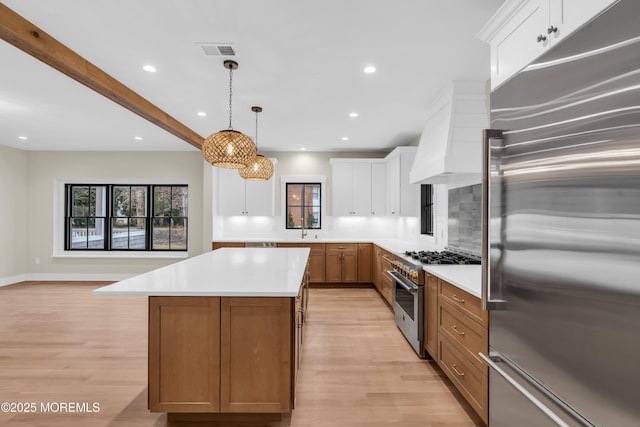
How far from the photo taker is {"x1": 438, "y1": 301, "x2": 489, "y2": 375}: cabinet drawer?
1.89m

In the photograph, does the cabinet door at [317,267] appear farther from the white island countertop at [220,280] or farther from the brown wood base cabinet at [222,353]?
the brown wood base cabinet at [222,353]

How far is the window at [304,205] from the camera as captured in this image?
21.2 feet

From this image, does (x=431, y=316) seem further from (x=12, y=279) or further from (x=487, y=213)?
(x=12, y=279)

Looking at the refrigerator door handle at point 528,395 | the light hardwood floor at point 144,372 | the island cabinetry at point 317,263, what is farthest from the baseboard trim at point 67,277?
the refrigerator door handle at point 528,395

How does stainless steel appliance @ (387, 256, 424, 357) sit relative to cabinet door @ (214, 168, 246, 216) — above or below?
below

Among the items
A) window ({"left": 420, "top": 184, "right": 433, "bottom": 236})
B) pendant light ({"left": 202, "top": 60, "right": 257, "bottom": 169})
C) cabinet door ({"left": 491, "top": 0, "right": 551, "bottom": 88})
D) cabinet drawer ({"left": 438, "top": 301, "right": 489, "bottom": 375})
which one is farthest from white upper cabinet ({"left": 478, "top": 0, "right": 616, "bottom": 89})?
window ({"left": 420, "top": 184, "right": 433, "bottom": 236})

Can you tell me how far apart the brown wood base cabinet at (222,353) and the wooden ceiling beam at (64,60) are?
2.10 m

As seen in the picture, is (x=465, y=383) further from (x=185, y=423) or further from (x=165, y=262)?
(x=165, y=262)

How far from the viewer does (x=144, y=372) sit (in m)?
2.70

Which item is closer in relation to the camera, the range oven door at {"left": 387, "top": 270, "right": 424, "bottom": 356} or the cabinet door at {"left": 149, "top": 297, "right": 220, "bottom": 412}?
the cabinet door at {"left": 149, "top": 297, "right": 220, "bottom": 412}

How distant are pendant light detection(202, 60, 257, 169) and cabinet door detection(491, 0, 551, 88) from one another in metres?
1.88

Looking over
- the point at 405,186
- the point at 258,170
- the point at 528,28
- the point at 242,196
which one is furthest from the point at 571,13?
the point at 242,196

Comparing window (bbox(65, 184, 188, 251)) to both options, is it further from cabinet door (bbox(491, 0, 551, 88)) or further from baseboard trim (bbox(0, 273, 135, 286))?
cabinet door (bbox(491, 0, 551, 88))

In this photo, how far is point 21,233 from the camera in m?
6.24
